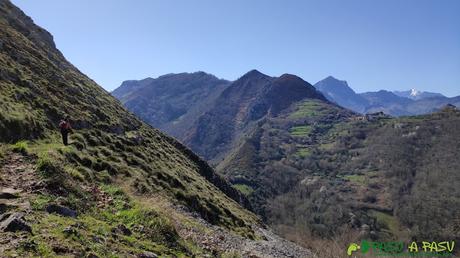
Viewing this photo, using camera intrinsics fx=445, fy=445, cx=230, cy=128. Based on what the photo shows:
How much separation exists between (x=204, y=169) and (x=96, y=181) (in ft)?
168

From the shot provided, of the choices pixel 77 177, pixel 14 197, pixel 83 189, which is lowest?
pixel 83 189

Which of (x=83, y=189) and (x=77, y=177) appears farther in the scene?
(x=77, y=177)

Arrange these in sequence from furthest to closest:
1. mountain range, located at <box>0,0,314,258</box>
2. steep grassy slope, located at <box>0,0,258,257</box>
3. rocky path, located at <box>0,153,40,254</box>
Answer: steep grassy slope, located at <box>0,0,258,257</box>
mountain range, located at <box>0,0,314,258</box>
rocky path, located at <box>0,153,40,254</box>

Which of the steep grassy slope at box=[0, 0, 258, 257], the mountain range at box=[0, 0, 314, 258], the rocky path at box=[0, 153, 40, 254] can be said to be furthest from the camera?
the steep grassy slope at box=[0, 0, 258, 257]

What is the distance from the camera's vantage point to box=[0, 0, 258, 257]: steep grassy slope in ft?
59.9

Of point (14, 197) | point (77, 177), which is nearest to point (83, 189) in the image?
point (77, 177)

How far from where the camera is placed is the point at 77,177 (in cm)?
2764

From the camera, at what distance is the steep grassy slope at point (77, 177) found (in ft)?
59.9

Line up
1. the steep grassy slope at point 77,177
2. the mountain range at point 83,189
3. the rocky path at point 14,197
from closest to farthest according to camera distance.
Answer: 1. the rocky path at point 14,197
2. the mountain range at point 83,189
3. the steep grassy slope at point 77,177

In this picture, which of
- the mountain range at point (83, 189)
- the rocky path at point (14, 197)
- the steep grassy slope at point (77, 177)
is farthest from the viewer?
the steep grassy slope at point (77, 177)

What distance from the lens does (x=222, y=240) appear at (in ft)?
101

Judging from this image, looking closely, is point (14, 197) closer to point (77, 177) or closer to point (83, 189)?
point (83, 189)

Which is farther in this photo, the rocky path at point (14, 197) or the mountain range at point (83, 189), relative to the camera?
the mountain range at point (83, 189)

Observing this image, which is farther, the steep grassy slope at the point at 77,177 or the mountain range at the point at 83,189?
the steep grassy slope at the point at 77,177
